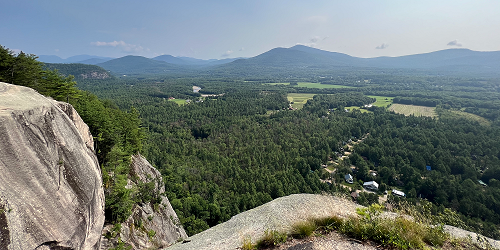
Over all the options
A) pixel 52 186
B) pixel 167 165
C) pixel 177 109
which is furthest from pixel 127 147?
pixel 177 109

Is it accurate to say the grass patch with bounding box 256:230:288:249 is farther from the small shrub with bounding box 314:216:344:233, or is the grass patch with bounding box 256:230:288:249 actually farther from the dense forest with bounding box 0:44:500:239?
the dense forest with bounding box 0:44:500:239

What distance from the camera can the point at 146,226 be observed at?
56.5 feet

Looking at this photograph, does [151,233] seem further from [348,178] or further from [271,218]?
[348,178]

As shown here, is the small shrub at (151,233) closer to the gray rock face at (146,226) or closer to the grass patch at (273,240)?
the gray rock face at (146,226)

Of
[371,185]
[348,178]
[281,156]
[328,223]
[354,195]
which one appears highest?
[328,223]

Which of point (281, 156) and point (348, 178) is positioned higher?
point (281, 156)

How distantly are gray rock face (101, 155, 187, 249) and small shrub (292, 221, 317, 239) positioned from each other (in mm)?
8831

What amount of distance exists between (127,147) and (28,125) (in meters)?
13.4

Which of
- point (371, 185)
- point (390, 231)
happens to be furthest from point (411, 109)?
point (390, 231)

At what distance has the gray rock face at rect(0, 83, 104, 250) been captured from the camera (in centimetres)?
793

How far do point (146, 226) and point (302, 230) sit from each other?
577 inches

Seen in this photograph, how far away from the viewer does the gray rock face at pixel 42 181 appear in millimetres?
7934

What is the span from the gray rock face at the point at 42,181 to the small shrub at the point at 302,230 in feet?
32.4

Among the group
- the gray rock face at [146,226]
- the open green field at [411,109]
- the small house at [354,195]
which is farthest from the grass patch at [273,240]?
the open green field at [411,109]
